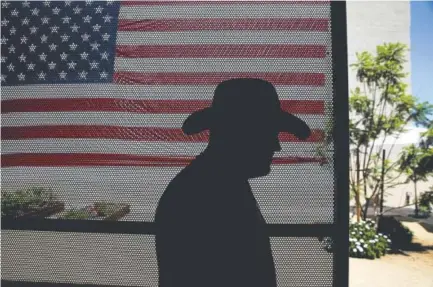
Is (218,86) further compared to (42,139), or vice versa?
(42,139)

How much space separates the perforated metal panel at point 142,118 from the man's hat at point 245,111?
5cm

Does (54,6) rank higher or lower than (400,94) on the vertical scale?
higher

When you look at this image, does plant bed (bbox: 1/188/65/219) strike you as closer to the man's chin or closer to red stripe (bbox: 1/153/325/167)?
red stripe (bbox: 1/153/325/167)

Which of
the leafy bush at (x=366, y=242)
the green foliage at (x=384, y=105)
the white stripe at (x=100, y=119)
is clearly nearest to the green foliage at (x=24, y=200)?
the white stripe at (x=100, y=119)

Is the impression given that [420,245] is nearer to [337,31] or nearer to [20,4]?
[337,31]

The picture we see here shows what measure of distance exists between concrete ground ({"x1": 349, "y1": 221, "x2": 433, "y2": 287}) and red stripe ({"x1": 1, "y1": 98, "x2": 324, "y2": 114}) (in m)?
4.62

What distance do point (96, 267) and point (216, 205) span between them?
66 cm

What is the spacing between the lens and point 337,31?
1.33 m

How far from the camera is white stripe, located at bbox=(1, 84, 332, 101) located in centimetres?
149

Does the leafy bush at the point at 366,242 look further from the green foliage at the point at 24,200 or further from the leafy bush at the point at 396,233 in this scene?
the green foliage at the point at 24,200

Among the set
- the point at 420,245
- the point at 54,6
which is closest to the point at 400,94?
the point at 420,245

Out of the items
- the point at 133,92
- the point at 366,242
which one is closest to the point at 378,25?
the point at 366,242

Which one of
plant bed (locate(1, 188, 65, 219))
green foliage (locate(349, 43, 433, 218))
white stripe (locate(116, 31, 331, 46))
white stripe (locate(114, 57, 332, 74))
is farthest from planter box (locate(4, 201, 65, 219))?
green foliage (locate(349, 43, 433, 218))

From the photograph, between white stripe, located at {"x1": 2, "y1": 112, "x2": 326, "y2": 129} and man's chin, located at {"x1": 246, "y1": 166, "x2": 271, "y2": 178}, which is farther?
white stripe, located at {"x1": 2, "y1": 112, "x2": 326, "y2": 129}
